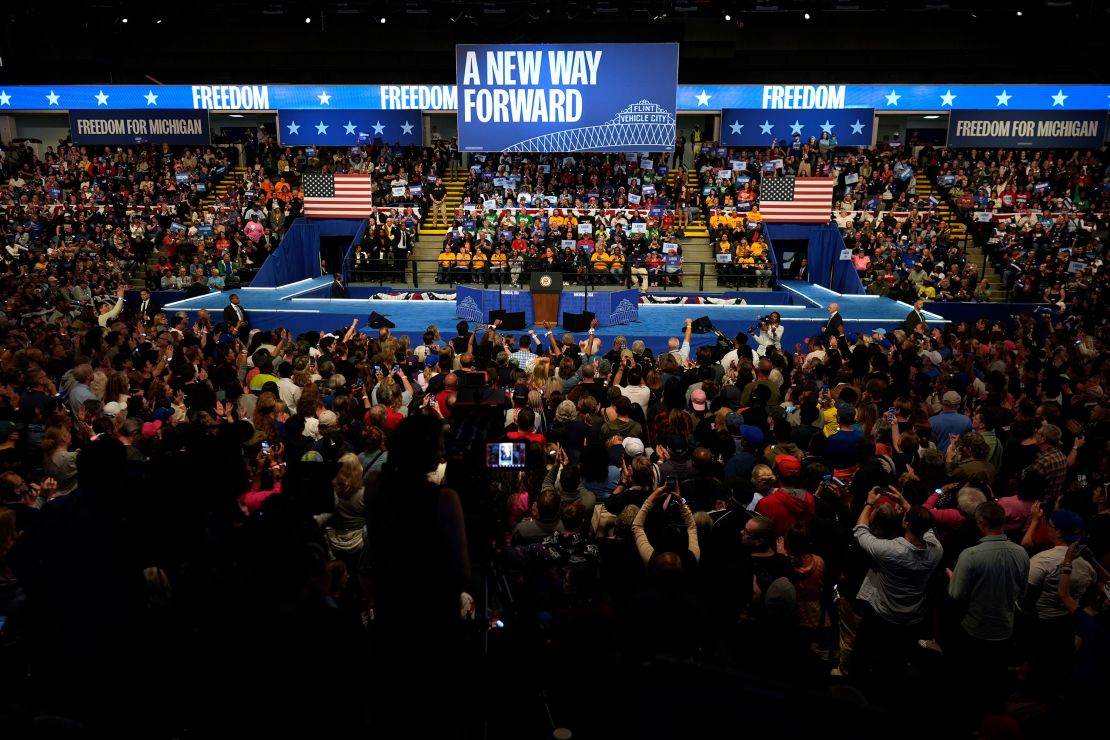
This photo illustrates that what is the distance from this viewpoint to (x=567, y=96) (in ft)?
66.0

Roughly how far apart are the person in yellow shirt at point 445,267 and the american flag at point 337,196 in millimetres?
→ 2999

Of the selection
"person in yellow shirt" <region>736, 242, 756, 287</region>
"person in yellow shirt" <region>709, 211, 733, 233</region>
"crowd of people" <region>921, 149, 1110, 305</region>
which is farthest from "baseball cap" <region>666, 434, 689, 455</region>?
"person in yellow shirt" <region>709, 211, 733, 233</region>

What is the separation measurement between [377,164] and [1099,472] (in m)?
24.8

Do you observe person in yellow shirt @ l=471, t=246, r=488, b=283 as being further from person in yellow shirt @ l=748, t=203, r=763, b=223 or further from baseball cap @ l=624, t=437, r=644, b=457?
baseball cap @ l=624, t=437, r=644, b=457

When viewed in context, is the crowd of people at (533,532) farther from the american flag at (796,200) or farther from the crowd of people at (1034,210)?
the american flag at (796,200)

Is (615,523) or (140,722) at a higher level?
(615,523)

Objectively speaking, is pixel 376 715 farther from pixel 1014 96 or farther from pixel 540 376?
pixel 1014 96

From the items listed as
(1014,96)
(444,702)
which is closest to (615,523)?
(444,702)

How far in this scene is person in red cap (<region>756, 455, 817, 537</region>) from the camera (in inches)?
194

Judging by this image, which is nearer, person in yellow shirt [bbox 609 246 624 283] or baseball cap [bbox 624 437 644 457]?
baseball cap [bbox 624 437 644 457]

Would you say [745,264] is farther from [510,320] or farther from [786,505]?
[786,505]

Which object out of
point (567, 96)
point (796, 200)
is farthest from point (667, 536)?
point (796, 200)

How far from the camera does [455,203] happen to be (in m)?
26.8

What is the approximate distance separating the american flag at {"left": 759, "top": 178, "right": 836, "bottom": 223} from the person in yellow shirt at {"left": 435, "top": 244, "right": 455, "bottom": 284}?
A: 28.5ft
